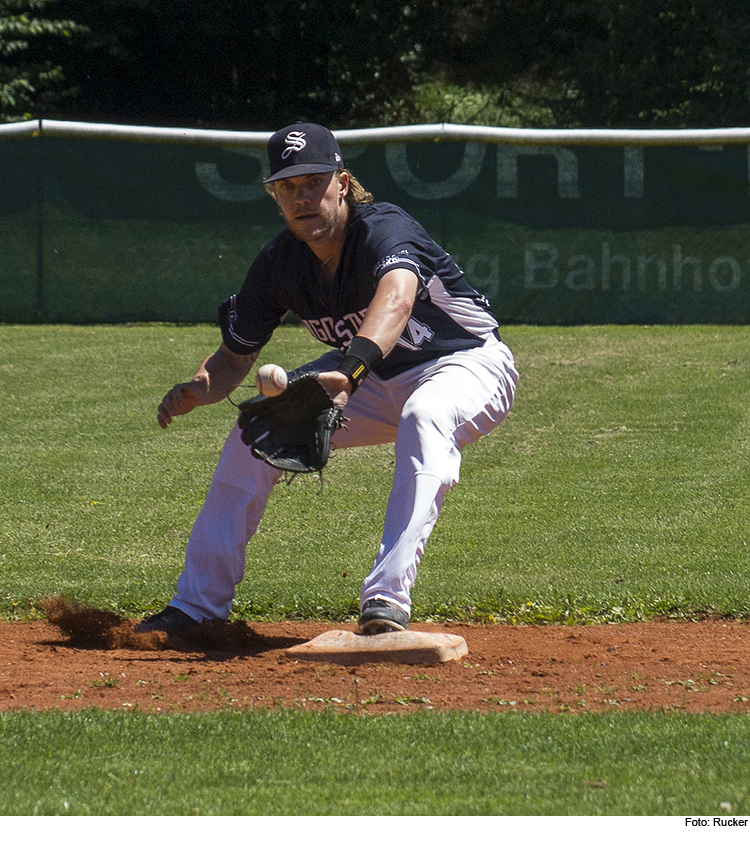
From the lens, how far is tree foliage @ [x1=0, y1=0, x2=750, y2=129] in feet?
67.2

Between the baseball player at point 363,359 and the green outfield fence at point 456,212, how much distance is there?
8.64 meters

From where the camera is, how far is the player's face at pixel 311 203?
4328 millimetres

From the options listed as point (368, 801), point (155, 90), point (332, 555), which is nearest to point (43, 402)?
point (332, 555)

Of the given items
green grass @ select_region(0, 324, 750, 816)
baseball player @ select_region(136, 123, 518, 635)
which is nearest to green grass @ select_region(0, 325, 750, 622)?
green grass @ select_region(0, 324, 750, 816)

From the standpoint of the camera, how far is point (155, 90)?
23578 millimetres

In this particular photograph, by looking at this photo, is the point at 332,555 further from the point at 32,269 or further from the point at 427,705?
the point at 32,269

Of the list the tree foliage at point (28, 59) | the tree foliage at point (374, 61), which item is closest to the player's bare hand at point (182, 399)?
the tree foliage at point (28, 59)

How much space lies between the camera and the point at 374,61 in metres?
22.4

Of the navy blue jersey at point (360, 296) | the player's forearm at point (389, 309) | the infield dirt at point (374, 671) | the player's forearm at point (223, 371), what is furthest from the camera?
the player's forearm at point (223, 371)

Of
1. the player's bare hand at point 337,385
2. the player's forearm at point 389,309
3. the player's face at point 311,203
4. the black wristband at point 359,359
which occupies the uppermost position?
the player's face at point 311,203

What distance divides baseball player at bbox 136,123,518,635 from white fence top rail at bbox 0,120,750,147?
8.64 m

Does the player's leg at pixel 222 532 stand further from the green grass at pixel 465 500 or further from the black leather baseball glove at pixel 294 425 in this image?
the green grass at pixel 465 500

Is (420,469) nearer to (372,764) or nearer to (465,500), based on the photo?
(372,764)

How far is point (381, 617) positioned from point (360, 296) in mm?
1240
